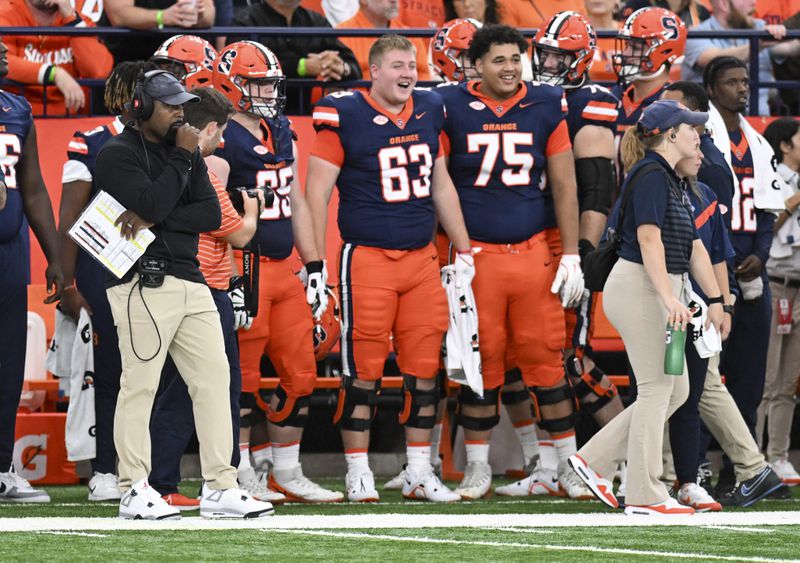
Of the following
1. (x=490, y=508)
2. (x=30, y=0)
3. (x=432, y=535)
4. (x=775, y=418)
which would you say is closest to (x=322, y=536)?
(x=432, y=535)

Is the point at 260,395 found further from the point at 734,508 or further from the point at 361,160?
the point at 734,508

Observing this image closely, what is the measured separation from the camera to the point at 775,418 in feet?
29.2

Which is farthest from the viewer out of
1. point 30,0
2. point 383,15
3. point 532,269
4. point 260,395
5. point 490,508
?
point 383,15

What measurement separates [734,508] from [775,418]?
173cm

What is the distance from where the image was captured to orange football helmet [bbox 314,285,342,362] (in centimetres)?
782

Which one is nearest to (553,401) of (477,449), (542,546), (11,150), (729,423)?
(477,449)

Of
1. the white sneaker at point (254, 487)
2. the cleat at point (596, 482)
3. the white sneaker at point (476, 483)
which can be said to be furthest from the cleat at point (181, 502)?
the cleat at point (596, 482)

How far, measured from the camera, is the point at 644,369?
6559mm

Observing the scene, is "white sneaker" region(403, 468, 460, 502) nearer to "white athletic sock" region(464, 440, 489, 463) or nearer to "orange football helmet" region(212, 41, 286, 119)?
"white athletic sock" region(464, 440, 489, 463)

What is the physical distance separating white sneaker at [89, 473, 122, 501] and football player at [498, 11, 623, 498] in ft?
6.40

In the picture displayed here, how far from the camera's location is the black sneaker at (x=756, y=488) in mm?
7250

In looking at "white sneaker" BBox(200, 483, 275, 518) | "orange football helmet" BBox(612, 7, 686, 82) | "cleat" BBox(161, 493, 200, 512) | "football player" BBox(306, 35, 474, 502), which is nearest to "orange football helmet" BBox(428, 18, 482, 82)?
"orange football helmet" BBox(612, 7, 686, 82)

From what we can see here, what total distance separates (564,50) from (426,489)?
7.92 ft

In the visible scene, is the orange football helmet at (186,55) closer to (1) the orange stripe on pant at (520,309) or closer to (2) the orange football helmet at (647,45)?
(1) the orange stripe on pant at (520,309)
